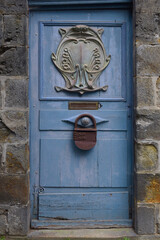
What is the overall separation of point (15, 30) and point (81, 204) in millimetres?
2078

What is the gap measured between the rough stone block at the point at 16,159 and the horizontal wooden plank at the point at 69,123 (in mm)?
357

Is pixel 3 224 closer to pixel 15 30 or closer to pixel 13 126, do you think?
pixel 13 126

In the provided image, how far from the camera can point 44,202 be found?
9.43 feet

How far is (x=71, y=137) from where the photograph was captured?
113 inches

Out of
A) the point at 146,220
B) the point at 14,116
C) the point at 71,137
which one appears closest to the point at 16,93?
the point at 14,116

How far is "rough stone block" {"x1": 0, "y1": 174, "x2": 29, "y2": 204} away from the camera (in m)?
2.69

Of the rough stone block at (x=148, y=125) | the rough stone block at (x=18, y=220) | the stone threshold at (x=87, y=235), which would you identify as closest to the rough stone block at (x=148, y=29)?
the rough stone block at (x=148, y=125)

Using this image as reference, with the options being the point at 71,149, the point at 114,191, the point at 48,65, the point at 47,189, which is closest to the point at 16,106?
the point at 48,65

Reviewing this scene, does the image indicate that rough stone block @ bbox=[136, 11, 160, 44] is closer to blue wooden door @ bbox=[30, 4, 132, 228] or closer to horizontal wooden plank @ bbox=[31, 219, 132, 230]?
blue wooden door @ bbox=[30, 4, 132, 228]

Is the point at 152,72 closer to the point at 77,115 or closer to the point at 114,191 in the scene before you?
the point at 77,115

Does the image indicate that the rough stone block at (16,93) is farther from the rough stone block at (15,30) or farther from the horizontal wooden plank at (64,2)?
the horizontal wooden plank at (64,2)

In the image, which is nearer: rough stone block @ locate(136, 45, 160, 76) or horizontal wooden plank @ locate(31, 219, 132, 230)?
rough stone block @ locate(136, 45, 160, 76)

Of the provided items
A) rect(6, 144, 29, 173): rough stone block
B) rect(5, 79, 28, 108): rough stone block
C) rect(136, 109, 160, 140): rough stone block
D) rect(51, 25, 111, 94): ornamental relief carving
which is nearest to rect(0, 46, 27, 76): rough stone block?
rect(5, 79, 28, 108): rough stone block

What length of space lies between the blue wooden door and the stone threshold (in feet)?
0.29
